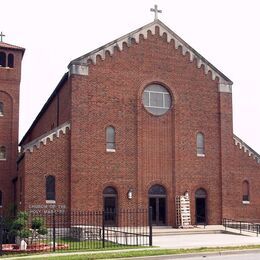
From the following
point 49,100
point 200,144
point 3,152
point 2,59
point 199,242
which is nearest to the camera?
point 199,242

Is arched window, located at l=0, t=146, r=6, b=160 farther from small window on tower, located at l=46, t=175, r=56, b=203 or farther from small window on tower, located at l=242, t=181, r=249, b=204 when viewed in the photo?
small window on tower, located at l=242, t=181, r=249, b=204

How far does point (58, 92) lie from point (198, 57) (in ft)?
34.4

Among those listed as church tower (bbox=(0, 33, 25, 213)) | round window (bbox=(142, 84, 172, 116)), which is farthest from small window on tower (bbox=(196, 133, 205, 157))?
church tower (bbox=(0, 33, 25, 213))

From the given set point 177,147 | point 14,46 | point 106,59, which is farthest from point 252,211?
point 14,46

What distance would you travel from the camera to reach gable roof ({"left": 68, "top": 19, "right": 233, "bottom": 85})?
110ft

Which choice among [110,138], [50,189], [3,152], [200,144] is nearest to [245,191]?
[200,144]

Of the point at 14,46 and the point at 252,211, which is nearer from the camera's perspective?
the point at 252,211

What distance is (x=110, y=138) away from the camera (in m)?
33.8

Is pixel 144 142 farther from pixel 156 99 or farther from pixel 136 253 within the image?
pixel 136 253

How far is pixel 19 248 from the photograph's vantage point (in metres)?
23.5

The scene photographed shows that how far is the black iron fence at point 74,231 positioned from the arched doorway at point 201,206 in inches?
156

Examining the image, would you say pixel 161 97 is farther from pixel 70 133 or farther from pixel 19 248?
pixel 19 248

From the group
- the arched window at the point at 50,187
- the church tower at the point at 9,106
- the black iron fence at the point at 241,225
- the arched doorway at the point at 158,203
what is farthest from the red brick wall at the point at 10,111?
the black iron fence at the point at 241,225

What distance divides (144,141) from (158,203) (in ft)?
14.0
